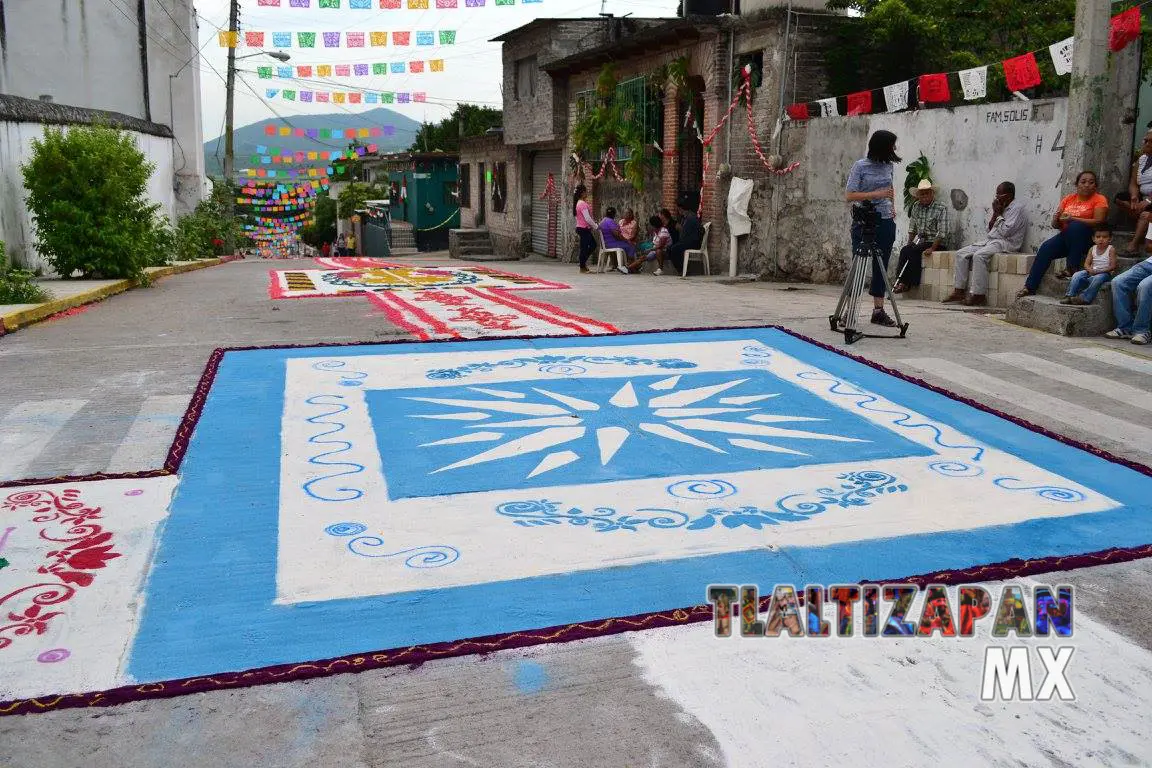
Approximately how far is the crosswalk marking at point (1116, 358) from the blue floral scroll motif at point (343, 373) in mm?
5260

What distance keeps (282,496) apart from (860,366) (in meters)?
4.23

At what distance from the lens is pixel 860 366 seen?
266 inches

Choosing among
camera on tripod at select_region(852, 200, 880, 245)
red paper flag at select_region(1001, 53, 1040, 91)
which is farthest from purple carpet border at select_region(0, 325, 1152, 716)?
red paper flag at select_region(1001, 53, 1040, 91)

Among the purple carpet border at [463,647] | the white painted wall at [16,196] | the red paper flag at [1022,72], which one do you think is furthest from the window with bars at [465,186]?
the purple carpet border at [463,647]

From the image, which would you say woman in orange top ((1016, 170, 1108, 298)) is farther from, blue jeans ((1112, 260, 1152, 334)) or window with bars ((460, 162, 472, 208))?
window with bars ((460, 162, 472, 208))

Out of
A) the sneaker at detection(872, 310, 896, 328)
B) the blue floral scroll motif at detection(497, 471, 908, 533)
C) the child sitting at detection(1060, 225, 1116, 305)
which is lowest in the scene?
the blue floral scroll motif at detection(497, 471, 908, 533)

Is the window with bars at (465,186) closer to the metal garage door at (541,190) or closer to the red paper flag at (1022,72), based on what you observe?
the metal garage door at (541,190)

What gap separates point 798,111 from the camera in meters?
14.1

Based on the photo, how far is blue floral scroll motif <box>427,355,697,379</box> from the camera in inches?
254

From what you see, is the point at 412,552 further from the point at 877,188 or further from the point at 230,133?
the point at 230,133

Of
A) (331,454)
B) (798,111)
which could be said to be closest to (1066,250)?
(798,111)

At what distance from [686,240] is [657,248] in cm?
89

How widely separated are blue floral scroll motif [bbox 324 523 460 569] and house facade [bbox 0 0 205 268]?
13.2 m

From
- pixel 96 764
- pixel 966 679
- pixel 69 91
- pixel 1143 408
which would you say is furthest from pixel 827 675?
pixel 69 91
